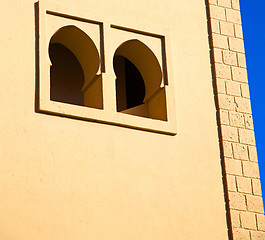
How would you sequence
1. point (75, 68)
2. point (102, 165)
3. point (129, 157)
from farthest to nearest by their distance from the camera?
1. point (75, 68)
2. point (129, 157)
3. point (102, 165)

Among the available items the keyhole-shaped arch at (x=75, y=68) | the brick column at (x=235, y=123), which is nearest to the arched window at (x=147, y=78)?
the keyhole-shaped arch at (x=75, y=68)

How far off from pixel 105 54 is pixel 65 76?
3.79 feet

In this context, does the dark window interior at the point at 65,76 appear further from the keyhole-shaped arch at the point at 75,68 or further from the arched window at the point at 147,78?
the arched window at the point at 147,78

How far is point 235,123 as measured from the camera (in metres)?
9.81

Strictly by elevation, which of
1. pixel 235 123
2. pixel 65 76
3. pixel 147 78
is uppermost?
pixel 65 76

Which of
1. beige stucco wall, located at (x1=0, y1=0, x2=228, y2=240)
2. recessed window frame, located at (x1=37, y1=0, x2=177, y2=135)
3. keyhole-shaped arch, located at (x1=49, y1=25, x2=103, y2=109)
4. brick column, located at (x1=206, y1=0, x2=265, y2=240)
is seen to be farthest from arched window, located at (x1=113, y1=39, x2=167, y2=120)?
brick column, located at (x1=206, y1=0, x2=265, y2=240)

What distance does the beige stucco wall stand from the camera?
26.9ft

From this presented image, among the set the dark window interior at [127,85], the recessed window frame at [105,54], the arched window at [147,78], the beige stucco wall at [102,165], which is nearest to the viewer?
the beige stucco wall at [102,165]

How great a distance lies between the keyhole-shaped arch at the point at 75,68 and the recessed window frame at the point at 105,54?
9 cm

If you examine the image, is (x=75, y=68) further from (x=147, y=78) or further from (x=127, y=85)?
(x=147, y=78)

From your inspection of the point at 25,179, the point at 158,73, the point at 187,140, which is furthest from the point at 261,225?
the point at 25,179

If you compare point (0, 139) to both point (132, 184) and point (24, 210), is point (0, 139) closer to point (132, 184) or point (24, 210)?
point (24, 210)

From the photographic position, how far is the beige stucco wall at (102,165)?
8195 millimetres

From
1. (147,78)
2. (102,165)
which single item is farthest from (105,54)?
(102,165)
